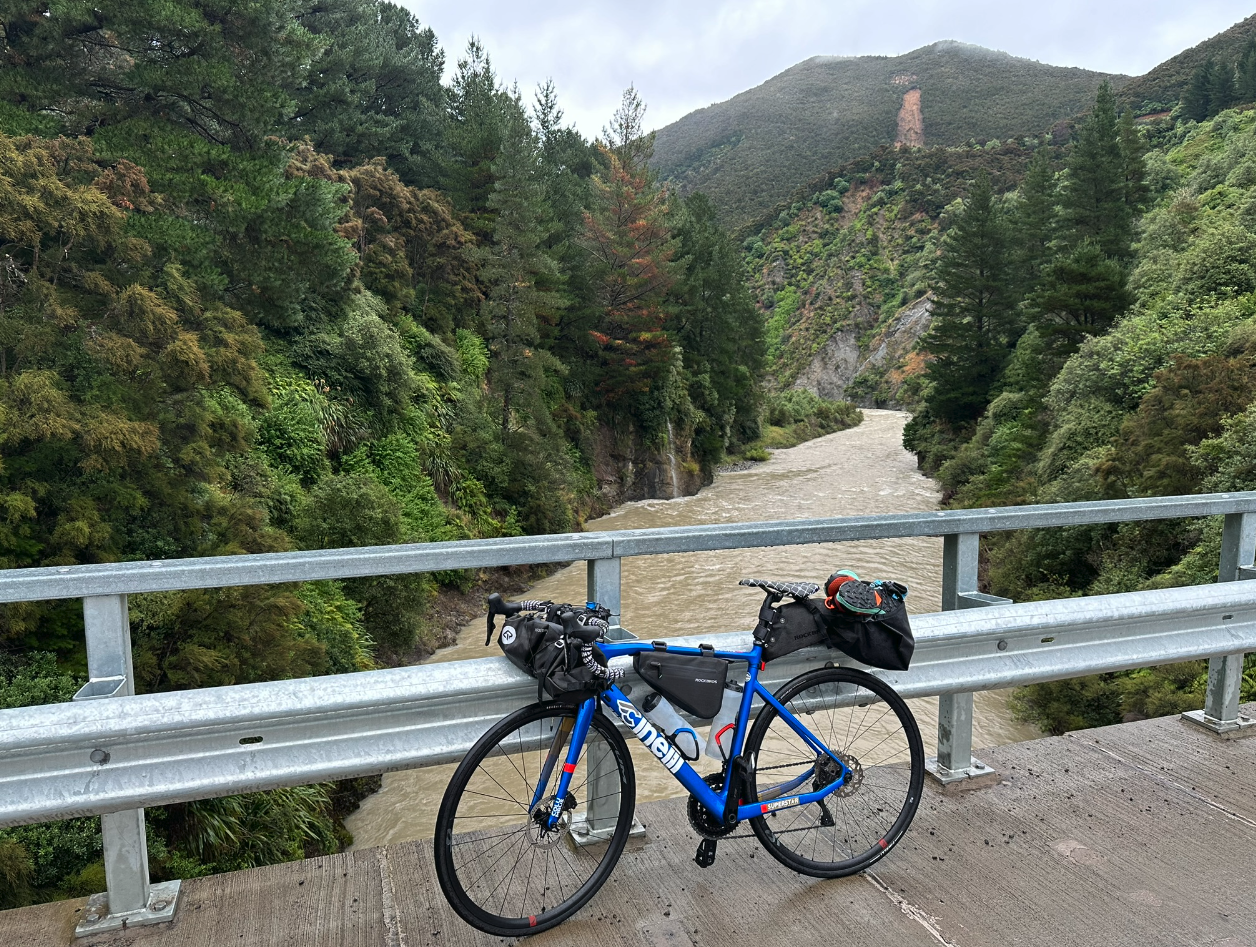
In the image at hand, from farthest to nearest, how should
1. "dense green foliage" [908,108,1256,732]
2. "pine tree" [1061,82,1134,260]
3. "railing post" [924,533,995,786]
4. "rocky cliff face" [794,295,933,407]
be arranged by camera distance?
1. "rocky cliff face" [794,295,933,407]
2. "pine tree" [1061,82,1134,260]
3. "dense green foliage" [908,108,1256,732]
4. "railing post" [924,533,995,786]

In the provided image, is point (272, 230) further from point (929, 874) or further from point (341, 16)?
point (341, 16)

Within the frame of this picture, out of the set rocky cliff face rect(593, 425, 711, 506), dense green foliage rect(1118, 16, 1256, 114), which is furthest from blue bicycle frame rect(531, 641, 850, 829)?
dense green foliage rect(1118, 16, 1256, 114)

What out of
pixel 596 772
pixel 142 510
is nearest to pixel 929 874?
pixel 596 772

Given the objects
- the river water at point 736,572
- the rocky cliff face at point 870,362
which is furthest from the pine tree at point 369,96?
the rocky cliff face at point 870,362

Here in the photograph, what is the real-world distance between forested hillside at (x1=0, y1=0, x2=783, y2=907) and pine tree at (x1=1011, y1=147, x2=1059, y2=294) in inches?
946

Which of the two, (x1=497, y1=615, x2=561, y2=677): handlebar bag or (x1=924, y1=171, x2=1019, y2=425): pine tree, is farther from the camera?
(x1=924, y1=171, x2=1019, y2=425): pine tree

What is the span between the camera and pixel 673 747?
2.79 meters

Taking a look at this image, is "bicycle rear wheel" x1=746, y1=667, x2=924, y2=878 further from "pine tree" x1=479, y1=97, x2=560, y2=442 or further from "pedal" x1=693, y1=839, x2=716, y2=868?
"pine tree" x1=479, y1=97, x2=560, y2=442

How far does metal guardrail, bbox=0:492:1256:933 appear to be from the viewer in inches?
90.6

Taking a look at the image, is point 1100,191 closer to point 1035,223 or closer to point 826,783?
point 1035,223

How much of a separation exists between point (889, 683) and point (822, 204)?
119831 mm

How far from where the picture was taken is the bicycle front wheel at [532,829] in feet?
8.34

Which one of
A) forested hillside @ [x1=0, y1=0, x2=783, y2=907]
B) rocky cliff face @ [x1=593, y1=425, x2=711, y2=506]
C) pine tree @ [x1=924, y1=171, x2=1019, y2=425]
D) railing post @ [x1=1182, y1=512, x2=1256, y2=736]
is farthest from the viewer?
pine tree @ [x1=924, y1=171, x2=1019, y2=425]

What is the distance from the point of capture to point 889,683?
3.20 metres
